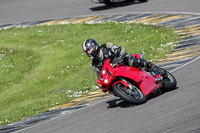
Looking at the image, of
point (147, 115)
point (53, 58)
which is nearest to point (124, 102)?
point (147, 115)

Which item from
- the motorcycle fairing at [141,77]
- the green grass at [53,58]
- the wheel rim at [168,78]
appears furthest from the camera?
the green grass at [53,58]

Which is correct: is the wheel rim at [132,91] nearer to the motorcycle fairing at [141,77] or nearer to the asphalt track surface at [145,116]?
the motorcycle fairing at [141,77]

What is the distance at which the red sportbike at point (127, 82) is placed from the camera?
8492 millimetres

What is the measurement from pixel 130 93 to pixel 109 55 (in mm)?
1053

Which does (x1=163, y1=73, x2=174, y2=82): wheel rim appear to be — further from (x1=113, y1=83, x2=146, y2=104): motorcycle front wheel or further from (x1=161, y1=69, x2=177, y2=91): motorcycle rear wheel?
(x1=113, y1=83, x2=146, y2=104): motorcycle front wheel

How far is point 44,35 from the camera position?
18.7 m

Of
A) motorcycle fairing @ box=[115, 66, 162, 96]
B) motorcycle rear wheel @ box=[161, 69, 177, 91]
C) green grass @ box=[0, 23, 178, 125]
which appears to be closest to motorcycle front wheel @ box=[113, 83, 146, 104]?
motorcycle fairing @ box=[115, 66, 162, 96]

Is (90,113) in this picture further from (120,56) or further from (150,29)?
(150,29)

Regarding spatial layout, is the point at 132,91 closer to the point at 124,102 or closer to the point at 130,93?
the point at 130,93

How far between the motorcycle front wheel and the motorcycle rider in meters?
0.56

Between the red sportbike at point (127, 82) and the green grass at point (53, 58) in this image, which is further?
the green grass at point (53, 58)

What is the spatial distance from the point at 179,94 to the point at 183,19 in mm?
7792

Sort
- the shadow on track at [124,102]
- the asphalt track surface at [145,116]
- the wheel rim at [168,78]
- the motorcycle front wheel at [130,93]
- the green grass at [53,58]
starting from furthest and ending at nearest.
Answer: the green grass at [53,58], the wheel rim at [168,78], the shadow on track at [124,102], the motorcycle front wheel at [130,93], the asphalt track surface at [145,116]

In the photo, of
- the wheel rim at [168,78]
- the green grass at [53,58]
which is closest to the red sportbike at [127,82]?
the wheel rim at [168,78]
